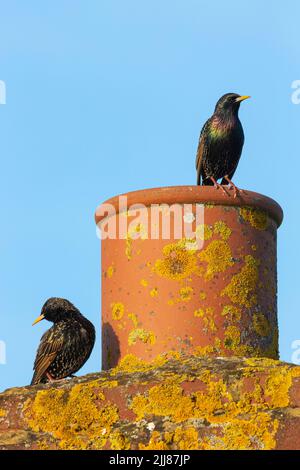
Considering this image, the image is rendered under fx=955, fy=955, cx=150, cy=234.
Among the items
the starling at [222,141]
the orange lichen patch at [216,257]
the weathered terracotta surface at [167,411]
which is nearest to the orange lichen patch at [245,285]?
the orange lichen patch at [216,257]

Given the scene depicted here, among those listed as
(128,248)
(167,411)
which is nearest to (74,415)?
(167,411)

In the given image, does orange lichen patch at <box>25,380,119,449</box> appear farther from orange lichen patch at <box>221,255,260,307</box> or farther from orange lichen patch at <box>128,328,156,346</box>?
orange lichen patch at <box>221,255,260,307</box>

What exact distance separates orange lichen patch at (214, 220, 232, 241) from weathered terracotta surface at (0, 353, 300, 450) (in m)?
1.26

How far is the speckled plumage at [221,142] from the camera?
8.64 meters

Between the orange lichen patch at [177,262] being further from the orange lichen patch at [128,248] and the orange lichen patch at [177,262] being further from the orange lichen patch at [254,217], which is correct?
the orange lichen patch at [254,217]

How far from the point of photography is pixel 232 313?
20.9 ft

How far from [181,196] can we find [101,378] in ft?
4.97

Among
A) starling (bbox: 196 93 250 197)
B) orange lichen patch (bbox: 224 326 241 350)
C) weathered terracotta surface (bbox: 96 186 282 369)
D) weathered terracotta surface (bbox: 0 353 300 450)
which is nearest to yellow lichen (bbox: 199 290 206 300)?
weathered terracotta surface (bbox: 96 186 282 369)

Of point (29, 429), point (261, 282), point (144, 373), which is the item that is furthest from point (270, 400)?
point (261, 282)

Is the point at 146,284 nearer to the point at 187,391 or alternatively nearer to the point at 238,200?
the point at 238,200

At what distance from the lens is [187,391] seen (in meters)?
5.14

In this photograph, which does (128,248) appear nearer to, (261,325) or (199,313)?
(199,313)

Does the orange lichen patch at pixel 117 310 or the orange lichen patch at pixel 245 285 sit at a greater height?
the orange lichen patch at pixel 245 285
